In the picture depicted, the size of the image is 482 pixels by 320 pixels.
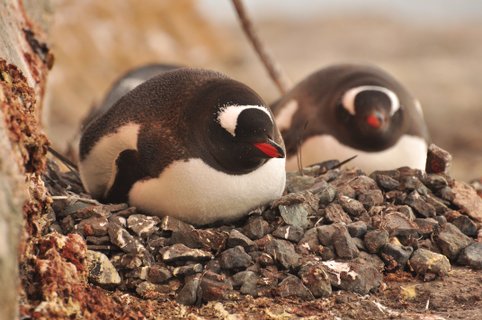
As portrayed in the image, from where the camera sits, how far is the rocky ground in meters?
3.00

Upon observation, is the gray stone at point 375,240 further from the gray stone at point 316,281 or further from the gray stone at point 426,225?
the gray stone at point 316,281

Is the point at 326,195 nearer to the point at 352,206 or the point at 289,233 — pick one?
the point at 352,206

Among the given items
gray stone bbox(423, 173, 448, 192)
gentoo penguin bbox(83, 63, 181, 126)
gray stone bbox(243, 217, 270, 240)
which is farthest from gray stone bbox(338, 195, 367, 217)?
gentoo penguin bbox(83, 63, 181, 126)

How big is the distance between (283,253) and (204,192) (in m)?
0.45

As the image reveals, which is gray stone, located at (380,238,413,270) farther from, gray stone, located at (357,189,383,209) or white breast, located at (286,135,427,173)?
white breast, located at (286,135,427,173)

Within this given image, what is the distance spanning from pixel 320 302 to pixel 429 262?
0.54 m

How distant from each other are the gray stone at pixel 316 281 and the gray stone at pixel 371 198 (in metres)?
0.64

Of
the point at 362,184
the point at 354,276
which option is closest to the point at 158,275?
the point at 354,276

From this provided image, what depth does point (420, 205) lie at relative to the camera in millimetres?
3680

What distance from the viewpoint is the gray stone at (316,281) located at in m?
3.04

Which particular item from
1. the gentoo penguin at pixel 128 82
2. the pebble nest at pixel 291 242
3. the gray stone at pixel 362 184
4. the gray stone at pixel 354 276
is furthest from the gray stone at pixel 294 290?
the gentoo penguin at pixel 128 82

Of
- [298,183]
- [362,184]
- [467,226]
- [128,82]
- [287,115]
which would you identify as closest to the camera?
[467,226]

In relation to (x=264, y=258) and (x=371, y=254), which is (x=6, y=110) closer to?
(x=264, y=258)

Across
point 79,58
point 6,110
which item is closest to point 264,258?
point 6,110
